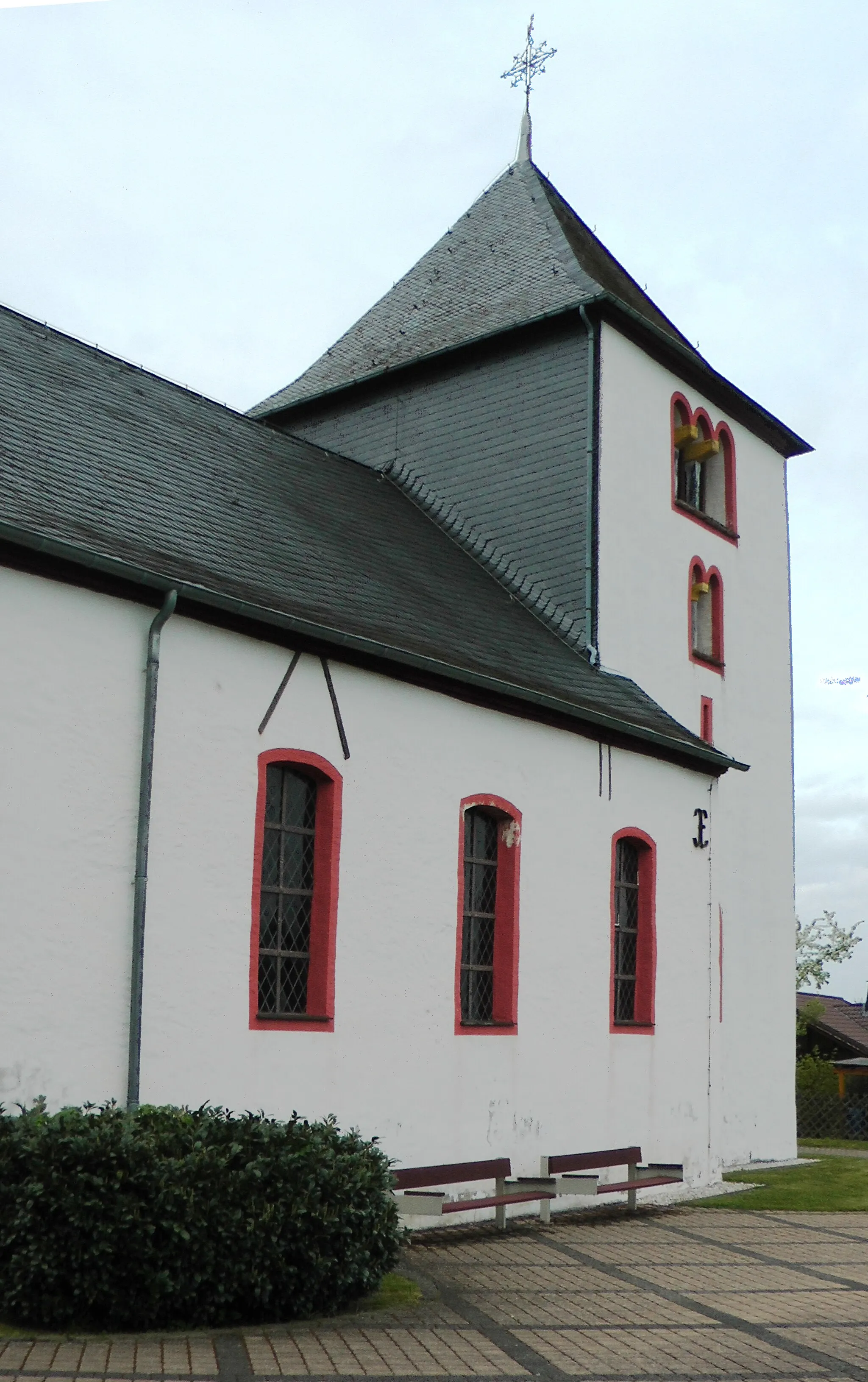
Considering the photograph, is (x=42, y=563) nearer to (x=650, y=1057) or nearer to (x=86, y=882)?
(x=86, y=882)

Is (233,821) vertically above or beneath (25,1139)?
above

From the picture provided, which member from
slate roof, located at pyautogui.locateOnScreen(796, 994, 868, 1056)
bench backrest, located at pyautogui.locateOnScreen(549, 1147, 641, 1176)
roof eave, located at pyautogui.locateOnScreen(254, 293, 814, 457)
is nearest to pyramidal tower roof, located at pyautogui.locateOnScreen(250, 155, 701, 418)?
roof eave, located at pyautogui.locateOnScreen(254, 293, 814, 457)

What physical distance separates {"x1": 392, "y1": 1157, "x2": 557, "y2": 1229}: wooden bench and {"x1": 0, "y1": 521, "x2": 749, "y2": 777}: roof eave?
3974 mm

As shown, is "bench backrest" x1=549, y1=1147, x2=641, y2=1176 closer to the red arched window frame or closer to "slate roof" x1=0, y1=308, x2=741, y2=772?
"slate roof" x1=0, y1=308, x2=741, y2=772

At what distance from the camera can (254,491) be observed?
14.1 meters

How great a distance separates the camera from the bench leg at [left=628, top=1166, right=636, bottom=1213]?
13234 mm

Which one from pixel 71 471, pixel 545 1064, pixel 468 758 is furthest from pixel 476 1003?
pixel 71 471

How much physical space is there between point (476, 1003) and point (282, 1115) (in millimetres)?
2774

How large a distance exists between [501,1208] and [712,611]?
30.7 ft

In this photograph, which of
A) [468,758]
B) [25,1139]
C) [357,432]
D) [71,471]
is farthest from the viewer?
[357,432]

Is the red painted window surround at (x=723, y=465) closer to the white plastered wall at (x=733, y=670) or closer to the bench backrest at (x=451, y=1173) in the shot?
the white plastered wall at (x=733, y=670)

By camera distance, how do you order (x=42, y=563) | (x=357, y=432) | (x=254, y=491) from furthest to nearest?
(x=357, y=432) → (x=254, y=491) → (x=42, y=563)

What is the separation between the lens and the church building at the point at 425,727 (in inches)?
376

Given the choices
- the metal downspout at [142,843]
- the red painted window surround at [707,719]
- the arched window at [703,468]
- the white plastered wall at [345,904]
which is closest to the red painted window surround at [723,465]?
the arched window at [703,468]
